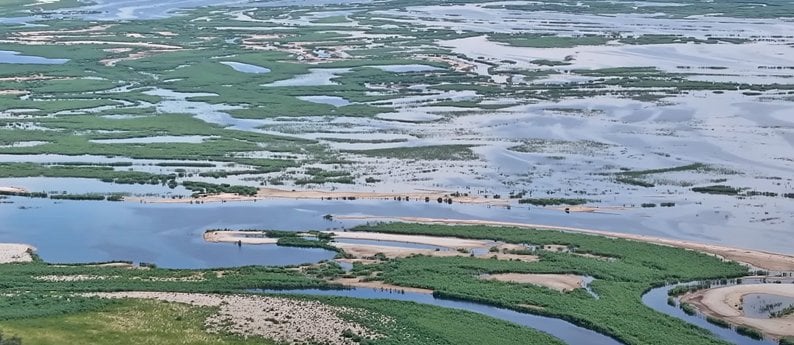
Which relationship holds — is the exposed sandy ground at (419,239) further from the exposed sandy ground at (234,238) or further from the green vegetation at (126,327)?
the green vegetation at (126,327)

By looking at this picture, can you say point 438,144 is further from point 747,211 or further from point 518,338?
point 518,338

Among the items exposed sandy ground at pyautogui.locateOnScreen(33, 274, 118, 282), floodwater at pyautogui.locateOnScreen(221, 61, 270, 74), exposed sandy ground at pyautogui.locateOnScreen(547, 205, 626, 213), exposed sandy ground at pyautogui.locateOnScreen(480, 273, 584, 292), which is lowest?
exposed sandy ground at pyautogui.locateOnScreen(547, 205, 626, 213)

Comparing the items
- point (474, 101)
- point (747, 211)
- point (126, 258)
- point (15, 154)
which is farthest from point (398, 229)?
point (474, 101)

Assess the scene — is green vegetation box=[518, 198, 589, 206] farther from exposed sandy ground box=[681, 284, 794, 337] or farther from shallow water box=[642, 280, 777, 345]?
exposed sandy ground box=[681, 284, 794, 337]

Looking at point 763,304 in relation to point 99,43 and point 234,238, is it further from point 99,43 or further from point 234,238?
point 99,43

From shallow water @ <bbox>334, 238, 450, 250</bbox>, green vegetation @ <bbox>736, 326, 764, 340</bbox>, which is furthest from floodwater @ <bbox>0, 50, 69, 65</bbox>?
green vegetation @ <bbox>736, 326, 764, 340</bbox>

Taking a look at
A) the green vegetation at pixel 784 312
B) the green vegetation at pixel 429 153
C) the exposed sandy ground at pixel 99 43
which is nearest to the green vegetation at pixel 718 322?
the green vegetation at pixel 784 312
